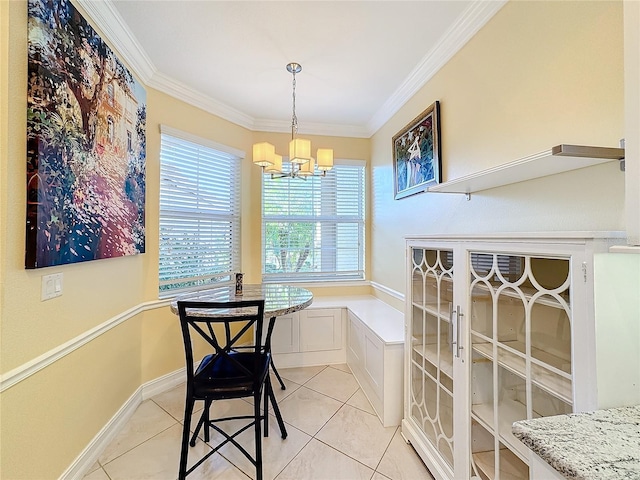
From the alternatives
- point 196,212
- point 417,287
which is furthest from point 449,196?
point 196,212

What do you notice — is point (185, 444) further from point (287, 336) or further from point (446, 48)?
point (446, 48)

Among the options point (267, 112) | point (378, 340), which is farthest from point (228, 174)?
point (378, 340)

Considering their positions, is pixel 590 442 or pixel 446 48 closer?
pixel 590 442

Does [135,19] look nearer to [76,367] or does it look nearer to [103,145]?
[103,145]

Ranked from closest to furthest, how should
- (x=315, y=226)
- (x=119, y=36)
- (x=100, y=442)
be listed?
(x=100, y=442)
(x=119, y=36)
(x=315, y=226)

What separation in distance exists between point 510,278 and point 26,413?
2206 mm

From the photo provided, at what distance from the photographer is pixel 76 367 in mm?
1686

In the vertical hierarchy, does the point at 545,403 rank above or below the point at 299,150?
below

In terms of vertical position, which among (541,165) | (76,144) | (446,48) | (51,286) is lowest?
(51,286)

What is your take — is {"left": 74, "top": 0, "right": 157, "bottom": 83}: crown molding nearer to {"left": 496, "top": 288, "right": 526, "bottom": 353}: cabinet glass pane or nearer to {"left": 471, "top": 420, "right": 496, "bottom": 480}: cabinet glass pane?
{"left": 496, "top": 288, "right": 526, "bottom": 353}: cabinet glass pane

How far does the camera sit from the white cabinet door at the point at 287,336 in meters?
3.12

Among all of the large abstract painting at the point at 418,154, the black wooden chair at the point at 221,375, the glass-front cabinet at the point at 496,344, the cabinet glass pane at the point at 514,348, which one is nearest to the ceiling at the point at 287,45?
the large abstract painting at the point at 418,154

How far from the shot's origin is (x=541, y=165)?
120 cm

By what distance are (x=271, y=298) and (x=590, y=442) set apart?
1.87 m
